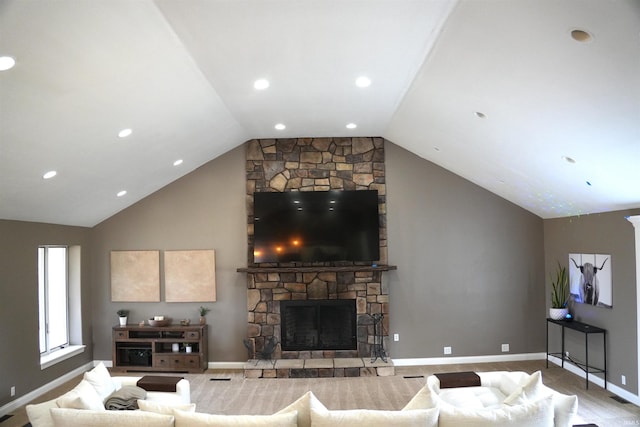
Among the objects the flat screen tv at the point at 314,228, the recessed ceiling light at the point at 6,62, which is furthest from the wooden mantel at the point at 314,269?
Result: the recessed ceiling light at the point at 6,62

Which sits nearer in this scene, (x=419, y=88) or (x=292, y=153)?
(x=419, y=88)

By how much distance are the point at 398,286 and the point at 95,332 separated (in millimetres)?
4921

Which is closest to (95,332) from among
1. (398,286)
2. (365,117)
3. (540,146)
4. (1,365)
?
(1,365)

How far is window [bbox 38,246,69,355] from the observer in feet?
23.3

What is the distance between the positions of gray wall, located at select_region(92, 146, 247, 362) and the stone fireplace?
0.26 meters

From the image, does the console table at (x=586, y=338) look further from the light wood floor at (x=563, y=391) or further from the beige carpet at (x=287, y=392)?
the beige carpet at (x=287, y=392)

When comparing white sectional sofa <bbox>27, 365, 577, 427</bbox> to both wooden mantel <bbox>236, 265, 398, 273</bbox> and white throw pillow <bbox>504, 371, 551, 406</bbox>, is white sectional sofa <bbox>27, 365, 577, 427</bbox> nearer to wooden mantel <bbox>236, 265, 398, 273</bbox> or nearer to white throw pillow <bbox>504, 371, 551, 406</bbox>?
white throw pillow <bbox>504, 371, 551, 406</bbox>

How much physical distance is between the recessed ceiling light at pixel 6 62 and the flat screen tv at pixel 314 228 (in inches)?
180

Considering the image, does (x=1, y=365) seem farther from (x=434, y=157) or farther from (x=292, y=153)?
(x=434, y=157)

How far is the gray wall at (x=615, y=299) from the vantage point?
19.2 ft

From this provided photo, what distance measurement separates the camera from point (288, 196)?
7.69 metres

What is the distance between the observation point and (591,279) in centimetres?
664

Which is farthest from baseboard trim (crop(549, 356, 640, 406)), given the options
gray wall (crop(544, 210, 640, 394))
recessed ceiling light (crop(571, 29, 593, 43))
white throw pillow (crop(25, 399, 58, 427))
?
white throw pillow (crop(25, 399, 58, 427))

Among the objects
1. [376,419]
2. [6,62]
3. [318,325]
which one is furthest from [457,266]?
[6,62]
